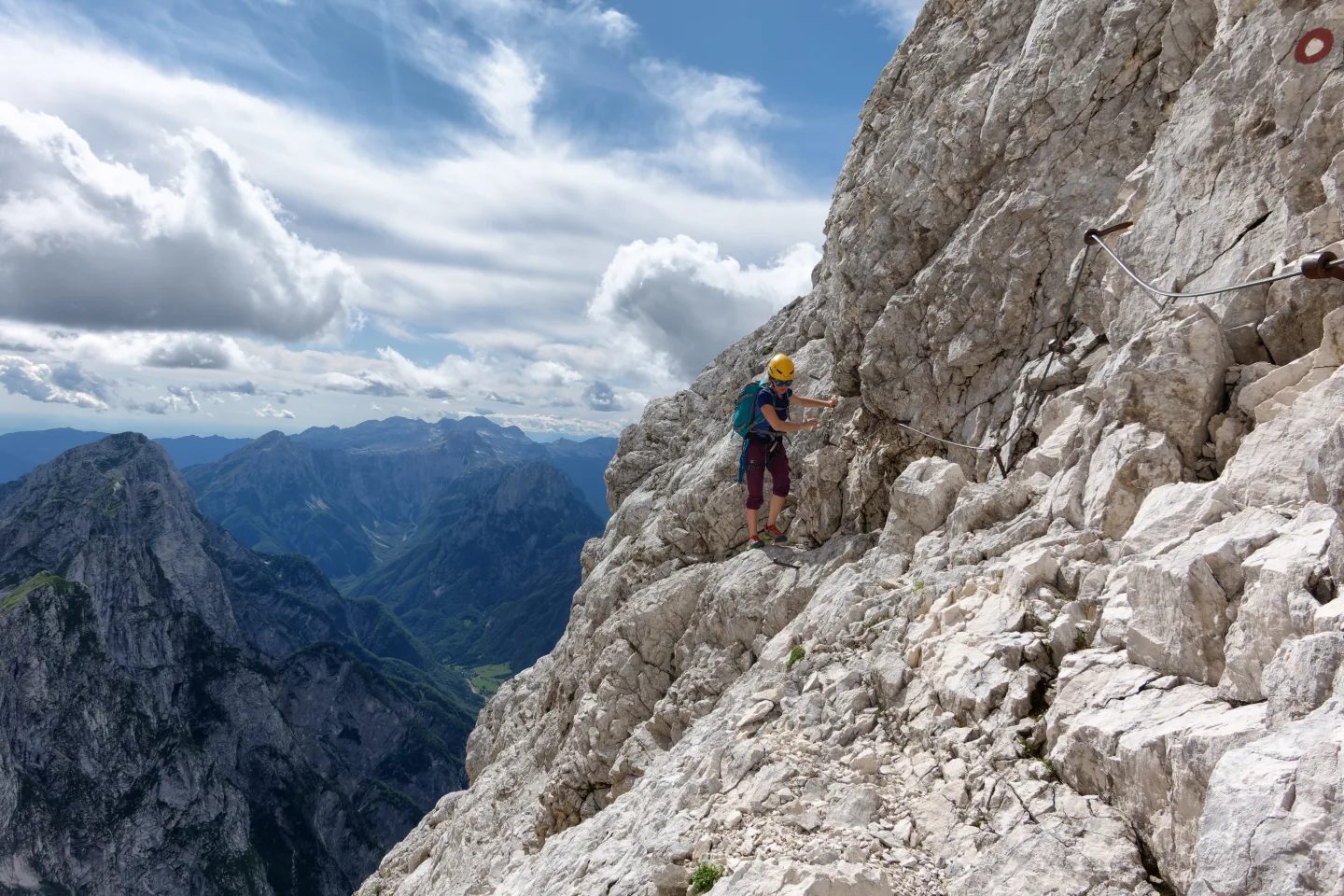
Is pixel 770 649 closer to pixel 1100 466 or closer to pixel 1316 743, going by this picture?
pixel 1100 466

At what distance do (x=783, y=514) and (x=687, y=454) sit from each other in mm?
10399

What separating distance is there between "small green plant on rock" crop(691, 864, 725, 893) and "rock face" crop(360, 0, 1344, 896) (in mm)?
246

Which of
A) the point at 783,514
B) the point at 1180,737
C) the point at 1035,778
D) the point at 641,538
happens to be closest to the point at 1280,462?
the point at 1180,737

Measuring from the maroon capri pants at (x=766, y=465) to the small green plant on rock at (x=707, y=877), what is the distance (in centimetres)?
1341

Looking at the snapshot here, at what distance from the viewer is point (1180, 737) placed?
673 cm

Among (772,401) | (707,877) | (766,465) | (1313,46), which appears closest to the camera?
(707,877)

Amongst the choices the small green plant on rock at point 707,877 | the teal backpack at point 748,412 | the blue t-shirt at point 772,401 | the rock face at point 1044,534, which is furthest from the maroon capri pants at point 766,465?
the small green plant on rock at point 707,877

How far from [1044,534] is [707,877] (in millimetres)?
8121

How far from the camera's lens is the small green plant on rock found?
9383mm

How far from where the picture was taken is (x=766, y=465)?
22438 millimetres

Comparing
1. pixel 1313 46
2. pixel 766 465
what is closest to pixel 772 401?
pixel 766 465

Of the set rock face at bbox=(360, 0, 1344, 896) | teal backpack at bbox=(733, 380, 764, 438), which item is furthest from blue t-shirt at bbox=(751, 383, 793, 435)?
rock face at bbox=(360, 0, 1344, 896)

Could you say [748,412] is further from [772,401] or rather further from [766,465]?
[766,465]

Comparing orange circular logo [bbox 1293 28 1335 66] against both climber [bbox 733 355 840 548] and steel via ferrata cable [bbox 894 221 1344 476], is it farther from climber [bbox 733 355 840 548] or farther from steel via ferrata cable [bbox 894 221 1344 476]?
climber [bbox 733 355 840 548]
